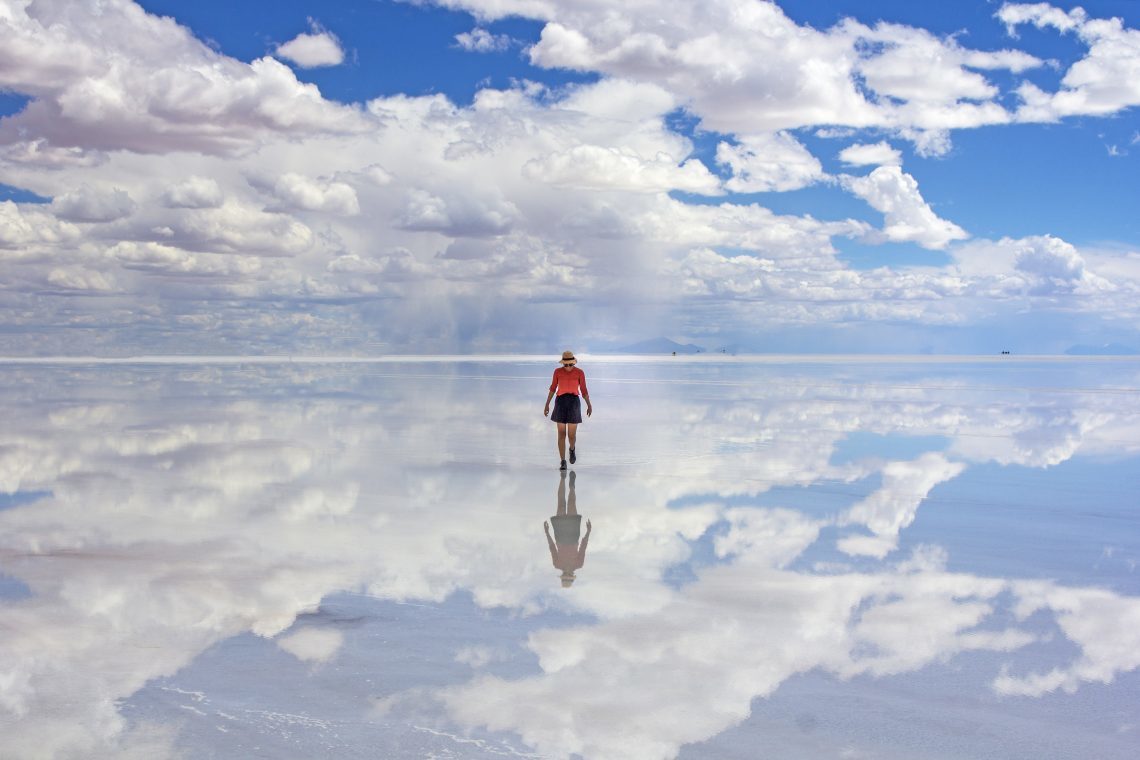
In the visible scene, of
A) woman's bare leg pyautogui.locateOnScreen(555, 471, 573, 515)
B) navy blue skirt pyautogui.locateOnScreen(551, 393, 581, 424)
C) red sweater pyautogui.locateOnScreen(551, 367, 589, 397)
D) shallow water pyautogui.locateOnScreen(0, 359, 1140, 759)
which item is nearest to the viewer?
shallow water pyautogui.locateOnScreen(0, 359, 1140, 759)

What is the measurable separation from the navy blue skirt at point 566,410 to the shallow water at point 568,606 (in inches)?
37.9

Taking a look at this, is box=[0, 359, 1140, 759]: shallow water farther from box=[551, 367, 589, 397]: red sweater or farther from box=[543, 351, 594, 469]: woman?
box=[551, 367, 589, 397]: red sweater

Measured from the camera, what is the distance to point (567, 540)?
11.0m

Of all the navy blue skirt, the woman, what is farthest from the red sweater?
the navy blue skirt

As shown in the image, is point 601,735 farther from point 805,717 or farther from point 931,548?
point 931,548

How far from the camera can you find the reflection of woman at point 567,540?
9.66 meters

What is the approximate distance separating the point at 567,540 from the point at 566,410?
6713mm

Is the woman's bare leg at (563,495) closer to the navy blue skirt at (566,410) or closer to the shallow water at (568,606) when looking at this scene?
the shallow water at (568,606)

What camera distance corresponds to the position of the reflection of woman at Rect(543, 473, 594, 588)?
966 cm

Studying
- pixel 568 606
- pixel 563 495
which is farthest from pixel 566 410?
pixel 568 606

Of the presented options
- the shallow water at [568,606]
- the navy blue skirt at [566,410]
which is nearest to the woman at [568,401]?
the navy blue skirt at [566,410]

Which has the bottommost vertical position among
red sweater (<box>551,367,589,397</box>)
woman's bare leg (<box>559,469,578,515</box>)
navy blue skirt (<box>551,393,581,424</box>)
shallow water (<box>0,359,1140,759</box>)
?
shallow water (<box>0,359,1140,759</box>)

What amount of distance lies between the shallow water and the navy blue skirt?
0.96m

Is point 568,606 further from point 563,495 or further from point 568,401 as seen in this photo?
point 568,401
